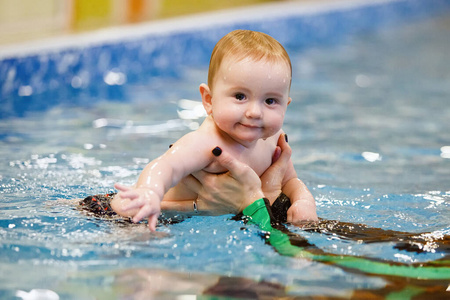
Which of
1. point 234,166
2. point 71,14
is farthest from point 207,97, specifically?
point 71,14

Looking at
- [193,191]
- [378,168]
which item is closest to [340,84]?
[378,168]

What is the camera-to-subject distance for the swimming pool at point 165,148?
1.98 metres

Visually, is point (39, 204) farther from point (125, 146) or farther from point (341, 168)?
point (341, 168)

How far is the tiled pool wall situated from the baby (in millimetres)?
2858

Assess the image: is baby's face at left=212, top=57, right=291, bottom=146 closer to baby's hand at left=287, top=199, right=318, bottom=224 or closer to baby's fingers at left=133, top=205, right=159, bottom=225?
baby's hand at left=287, top=199, right=318, bottom=224

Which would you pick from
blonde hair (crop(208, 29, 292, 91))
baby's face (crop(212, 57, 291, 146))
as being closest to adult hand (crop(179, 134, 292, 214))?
baby's face (crop(212, 57, 291, 146))

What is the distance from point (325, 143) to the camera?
4.33 metres

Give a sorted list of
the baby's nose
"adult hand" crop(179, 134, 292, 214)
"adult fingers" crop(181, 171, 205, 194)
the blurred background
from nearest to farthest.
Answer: the baby's nose
"adult hand" crop(179, 134, 292, 214)
"adult fingers" crop(181, 171, 205, 194)
the blurred background

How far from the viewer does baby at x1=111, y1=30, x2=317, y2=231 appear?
2.29 m

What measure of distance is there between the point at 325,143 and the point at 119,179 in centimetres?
162

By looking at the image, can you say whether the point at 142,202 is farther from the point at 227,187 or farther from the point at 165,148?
the point at 165,148

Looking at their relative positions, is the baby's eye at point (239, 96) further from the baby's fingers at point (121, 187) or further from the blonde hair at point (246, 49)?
the baby's fingers at point (121, 187)

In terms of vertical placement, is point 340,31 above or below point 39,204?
above

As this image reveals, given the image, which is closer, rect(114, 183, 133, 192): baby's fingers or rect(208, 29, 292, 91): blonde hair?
rect(114, 183, 133, 192): baby's fingers
